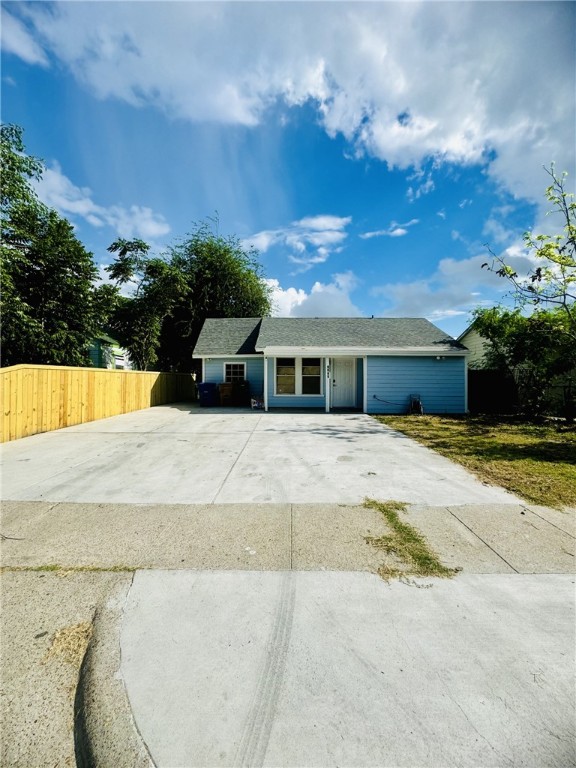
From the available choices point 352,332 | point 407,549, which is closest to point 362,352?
point 352,332

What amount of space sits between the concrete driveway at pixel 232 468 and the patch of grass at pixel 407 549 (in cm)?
70

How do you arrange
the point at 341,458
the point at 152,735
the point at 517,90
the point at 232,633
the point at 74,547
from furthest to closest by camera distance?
the point at 517,90
the point at 341,458
the point at 74,547
the point at 232,633
the point at 152,735

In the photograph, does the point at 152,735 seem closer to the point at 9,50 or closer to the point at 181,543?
the point at 181,543

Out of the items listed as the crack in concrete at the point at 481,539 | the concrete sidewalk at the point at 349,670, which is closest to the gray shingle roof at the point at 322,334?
the crack in concrete at the point at 481,539

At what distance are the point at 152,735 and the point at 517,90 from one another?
13757mm

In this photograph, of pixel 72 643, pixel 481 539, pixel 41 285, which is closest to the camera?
pixel 72 643

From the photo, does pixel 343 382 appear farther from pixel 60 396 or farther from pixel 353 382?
pixel 60 396

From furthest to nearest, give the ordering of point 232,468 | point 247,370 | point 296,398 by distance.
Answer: point 247,370
point 296,398
point 232,468

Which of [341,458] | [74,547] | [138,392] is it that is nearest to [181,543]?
[74,547]

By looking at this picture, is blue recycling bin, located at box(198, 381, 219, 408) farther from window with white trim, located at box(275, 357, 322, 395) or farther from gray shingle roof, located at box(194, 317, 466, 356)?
window with white trim, located at box(275, 357, 322, 395)

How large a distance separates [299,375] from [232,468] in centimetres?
881

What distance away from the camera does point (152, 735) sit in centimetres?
146

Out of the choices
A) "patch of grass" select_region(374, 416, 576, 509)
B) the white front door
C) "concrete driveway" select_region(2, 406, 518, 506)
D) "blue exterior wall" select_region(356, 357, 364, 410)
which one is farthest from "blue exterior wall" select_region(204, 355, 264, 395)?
"concrete driveway" select_region(2, 406, 518, 506)

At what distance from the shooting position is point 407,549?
120 inches
